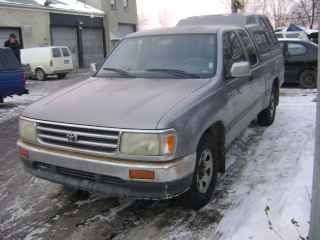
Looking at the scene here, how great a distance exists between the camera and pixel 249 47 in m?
5.88

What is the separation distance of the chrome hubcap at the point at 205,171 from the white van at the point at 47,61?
1690 cm

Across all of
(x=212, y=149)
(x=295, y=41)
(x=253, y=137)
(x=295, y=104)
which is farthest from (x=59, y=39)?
(x=212, y=149)

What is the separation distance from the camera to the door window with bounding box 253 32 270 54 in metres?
6.57

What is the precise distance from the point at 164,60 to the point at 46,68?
1619 cm

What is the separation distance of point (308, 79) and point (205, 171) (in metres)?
9.01

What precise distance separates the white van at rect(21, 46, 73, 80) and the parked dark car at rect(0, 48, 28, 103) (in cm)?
860

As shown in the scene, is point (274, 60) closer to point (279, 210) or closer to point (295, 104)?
point (295, 104)

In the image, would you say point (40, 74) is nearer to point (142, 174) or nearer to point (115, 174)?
point (115, 174)

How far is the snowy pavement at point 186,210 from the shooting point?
3.69 m

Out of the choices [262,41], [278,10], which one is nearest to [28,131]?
[262,41]

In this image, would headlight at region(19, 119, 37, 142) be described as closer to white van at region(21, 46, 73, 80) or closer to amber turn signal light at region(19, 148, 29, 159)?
amber turn signal light at region(19, 148, 29, 159)

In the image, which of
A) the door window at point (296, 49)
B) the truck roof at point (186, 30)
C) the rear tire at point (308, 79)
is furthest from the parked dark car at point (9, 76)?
the rear tire at point (308, 79)

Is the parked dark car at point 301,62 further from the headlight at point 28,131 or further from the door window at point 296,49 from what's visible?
the headlight at point 28,131

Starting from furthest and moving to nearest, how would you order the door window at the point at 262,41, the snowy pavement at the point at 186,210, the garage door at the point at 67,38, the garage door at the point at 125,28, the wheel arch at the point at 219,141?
the garage door at the point at 125,28
the garage door at the point at 67,38
the door window at the point at 262,41
the wheel arch at the point at 219,141
the snowy pavement at the point at 186,210
